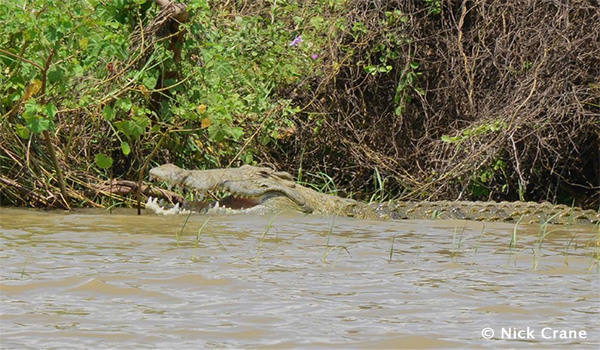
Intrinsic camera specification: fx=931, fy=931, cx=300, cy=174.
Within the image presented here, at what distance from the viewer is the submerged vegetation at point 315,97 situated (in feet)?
21.4

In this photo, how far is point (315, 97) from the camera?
26.3 feet

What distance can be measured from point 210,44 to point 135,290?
10.4 feet

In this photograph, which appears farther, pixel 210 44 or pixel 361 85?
pixel 361 85

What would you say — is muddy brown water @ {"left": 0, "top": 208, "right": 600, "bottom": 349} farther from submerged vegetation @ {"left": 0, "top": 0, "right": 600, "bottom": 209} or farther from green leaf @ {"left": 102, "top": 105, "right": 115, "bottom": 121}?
submerged vegetation @ {"left": 0, "top": 0, "right": 600, "bottom": 209}

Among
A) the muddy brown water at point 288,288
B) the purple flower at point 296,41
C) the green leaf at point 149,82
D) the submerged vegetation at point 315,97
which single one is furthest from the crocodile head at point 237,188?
the purple flower at point 296,41

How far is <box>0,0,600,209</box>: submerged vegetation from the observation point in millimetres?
6531

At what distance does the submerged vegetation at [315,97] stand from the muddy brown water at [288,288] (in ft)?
3.35

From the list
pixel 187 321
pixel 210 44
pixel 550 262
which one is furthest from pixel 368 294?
pixel 210 44

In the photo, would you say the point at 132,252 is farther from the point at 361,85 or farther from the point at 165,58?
the point at 361,85

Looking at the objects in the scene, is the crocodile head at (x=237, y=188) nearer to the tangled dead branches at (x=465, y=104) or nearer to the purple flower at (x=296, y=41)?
the tangled dead branches at (x=465, y=104)

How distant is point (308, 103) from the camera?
8.05 metres

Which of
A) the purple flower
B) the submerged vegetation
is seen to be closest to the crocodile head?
the submerged vegetation

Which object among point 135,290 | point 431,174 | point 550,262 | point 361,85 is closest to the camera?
point 135,290

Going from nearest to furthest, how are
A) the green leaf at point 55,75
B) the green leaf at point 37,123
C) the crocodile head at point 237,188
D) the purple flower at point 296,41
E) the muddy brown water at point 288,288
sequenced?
Answer: the muddy brown water at point 288,288
the green leaf at point 37,123
the green leaf at point 55,75
the crocodile head at point 237,188
the purple flower at point 296,41
